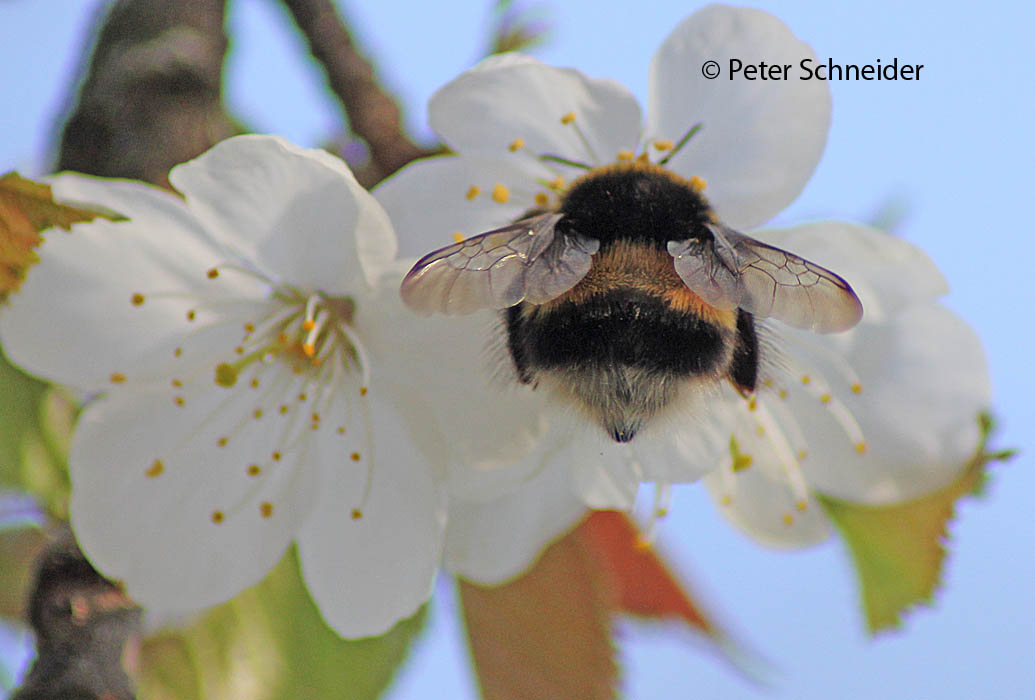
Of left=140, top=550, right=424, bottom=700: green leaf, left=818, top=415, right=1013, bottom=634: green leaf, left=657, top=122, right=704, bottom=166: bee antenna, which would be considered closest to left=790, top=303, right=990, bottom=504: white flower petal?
left=818, top=415, right=1013, bottom=634: green leaf

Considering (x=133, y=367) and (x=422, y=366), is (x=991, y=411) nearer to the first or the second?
(x=422, y=366)

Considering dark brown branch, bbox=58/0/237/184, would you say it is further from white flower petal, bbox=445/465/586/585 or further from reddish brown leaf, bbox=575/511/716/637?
reddish brown leaf, bbox=575/511/716/637

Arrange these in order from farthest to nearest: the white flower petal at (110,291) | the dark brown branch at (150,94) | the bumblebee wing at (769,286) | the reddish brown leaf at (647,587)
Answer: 1. the reddish brown leaf at (647,587)
2. the dark brown branch at (150,94)
3. the white flower petal at (110,291)
4. the bumblebee wing at (769,286)

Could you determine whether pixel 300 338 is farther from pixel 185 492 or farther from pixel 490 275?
pixel 490 275

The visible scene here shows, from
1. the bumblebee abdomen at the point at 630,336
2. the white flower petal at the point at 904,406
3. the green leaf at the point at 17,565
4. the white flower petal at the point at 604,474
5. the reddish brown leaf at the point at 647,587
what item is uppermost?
the bumblebee abdomen at the point at 630,336

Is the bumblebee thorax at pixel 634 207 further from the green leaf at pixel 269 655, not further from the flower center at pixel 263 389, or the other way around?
the green leaf at pixel 269 655

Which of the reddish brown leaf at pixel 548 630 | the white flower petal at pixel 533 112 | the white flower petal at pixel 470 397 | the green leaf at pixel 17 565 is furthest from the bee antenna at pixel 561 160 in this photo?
the green leaf at pixel 17 565
